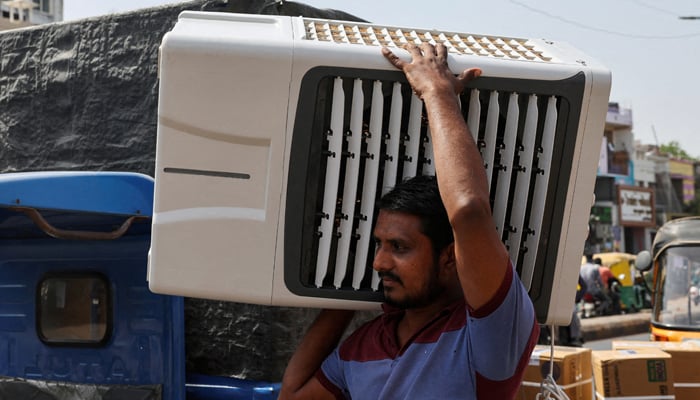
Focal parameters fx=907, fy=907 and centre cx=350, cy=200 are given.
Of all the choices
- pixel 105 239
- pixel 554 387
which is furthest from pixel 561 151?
pixel 105 239

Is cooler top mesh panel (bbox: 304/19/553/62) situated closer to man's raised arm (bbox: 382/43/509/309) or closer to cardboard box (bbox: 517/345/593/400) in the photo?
man's raised arm (bbox: 382/43/509/309)

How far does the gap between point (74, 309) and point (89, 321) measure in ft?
0.28

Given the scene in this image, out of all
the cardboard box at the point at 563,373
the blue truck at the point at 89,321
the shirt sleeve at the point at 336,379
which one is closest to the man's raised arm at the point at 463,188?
the shirt sleeve at the point at 336,379

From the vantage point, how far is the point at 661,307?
8.80 m

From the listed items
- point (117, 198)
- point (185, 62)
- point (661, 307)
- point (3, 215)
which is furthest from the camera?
point (661, 307)

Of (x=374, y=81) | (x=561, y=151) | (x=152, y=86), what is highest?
(x=152, y=86)

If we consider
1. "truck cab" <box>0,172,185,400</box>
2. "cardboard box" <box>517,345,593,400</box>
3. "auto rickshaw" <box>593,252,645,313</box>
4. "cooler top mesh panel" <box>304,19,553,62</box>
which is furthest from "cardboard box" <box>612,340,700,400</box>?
"auto rickshaw" <box>593,252,645,313</box>

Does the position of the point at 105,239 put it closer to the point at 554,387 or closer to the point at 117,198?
the point at 117,198

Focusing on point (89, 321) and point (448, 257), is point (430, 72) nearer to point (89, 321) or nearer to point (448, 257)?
point (448, 257)

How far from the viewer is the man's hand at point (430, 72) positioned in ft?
6.64

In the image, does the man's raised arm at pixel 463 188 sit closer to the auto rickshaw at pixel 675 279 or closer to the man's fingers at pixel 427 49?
the man's fingers at pixel 427 49

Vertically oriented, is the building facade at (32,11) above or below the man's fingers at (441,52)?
above

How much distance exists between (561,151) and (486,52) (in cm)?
31

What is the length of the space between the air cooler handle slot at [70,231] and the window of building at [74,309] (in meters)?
0.31
